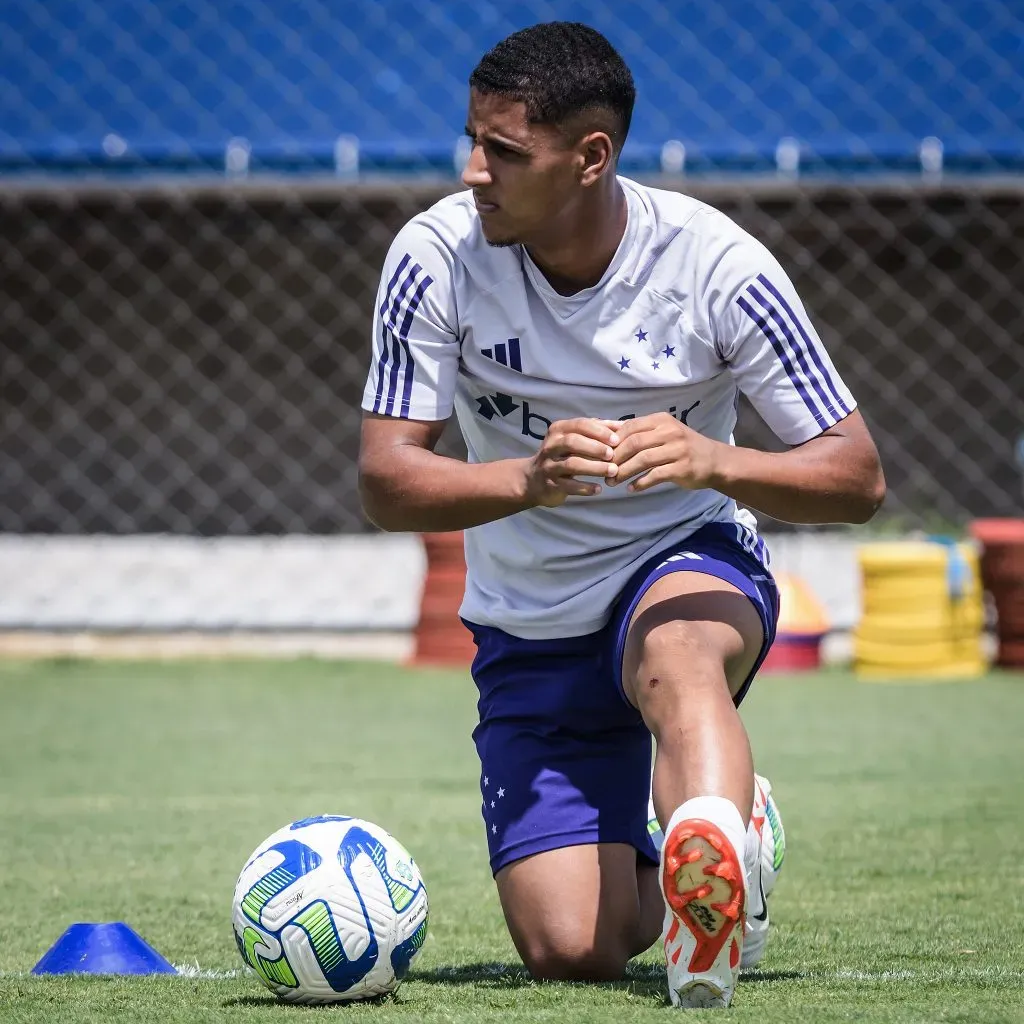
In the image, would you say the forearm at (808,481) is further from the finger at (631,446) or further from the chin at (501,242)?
the chin at (501,242)

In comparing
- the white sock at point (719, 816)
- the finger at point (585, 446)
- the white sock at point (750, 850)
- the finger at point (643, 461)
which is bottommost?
the white sock at point (750, 850)

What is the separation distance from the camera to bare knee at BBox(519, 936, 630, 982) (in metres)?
3.09

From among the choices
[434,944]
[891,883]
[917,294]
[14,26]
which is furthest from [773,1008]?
[14,26]

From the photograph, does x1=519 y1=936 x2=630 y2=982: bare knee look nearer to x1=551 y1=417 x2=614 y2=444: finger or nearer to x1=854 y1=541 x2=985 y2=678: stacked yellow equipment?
x1=551 y1=417 x2=614 y2=444: finger

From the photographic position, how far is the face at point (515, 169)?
9.47 ft

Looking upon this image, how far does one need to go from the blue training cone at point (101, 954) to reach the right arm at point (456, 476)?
91 cm

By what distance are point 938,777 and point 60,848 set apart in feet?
9.21

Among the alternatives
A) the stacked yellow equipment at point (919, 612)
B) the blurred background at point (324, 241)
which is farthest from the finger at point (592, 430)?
the blurred background at point (324, 241)

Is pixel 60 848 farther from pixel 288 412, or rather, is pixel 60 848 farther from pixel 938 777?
pixel 288 412

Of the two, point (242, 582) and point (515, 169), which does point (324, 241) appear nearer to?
point (242, 582)

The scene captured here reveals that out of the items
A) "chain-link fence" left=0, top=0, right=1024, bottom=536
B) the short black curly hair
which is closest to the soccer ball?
the short black curly hair

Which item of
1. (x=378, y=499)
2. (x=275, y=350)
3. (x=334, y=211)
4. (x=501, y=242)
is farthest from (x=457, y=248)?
(x=275, y=350)

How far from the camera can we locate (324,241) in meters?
10.9

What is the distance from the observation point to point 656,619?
2.94m
